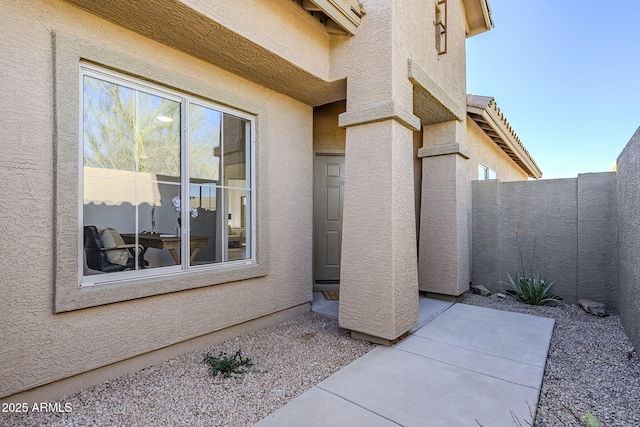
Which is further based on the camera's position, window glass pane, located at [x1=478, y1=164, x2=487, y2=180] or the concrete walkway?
window glass pane, located at [x1=478, y1=164, x2=487, y2=180]

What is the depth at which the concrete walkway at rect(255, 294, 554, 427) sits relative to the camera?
2518 mm

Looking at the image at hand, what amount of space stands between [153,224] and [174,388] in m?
2.20

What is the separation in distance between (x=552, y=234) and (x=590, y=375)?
3631mm

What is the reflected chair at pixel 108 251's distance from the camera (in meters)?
3.14

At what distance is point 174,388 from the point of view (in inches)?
116

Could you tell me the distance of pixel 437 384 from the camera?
3.01 metres

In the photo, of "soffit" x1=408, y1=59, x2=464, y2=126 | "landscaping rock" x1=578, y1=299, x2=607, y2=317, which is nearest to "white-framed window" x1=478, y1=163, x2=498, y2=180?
"soffit" x1=408, y1=59, x2=464, y2=126

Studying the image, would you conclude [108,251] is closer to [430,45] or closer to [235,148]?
[235,148]

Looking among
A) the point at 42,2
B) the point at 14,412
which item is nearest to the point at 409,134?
the point at 42,2

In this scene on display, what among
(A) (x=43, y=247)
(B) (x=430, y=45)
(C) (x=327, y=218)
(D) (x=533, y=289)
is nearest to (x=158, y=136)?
(A) (x=43, y=247)

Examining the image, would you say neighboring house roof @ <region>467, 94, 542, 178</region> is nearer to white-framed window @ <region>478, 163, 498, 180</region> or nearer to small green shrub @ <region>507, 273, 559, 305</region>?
white-framed window @ <region>478, 163, 498, 180</region>

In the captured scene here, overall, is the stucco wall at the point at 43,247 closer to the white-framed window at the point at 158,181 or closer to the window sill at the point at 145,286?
the window sill at the point at 145,286

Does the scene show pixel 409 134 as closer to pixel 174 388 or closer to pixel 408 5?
pixel 408 5

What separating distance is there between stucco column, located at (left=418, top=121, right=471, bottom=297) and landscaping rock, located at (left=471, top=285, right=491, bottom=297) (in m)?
0.65
